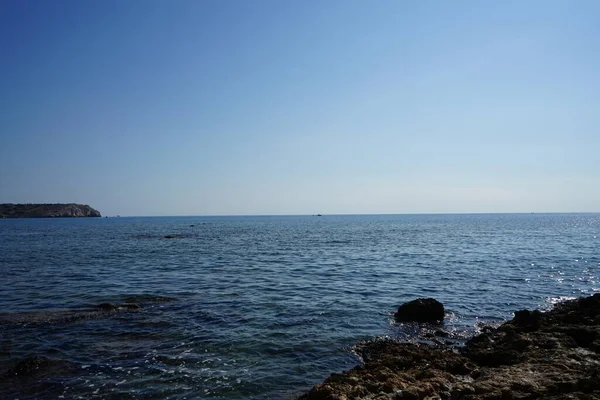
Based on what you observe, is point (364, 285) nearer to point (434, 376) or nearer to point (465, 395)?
point (434, 376)

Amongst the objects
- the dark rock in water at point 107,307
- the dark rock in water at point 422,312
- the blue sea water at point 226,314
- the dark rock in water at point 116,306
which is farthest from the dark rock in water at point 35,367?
the dark rock in water at point 422,312

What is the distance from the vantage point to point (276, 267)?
117ft

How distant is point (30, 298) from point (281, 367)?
17.5 metres

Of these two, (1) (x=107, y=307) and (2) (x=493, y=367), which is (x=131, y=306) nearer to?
(1) (x=107, y=307)

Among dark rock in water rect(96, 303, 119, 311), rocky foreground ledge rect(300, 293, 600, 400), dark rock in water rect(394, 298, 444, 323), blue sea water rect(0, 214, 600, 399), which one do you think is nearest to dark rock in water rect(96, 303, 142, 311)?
dark rock in water rect(96, 303, 119, 311)

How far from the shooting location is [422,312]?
1795 centimetres

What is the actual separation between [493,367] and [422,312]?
270 inches

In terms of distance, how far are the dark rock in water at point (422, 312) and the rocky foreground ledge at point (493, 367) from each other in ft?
9.49

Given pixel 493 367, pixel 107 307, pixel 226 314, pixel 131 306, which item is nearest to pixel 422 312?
pixel 493 367

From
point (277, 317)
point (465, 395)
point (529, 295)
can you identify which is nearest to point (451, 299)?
point (529, 295)

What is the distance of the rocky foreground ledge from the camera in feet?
27.9

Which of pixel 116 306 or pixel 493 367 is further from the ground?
pixel 493 367

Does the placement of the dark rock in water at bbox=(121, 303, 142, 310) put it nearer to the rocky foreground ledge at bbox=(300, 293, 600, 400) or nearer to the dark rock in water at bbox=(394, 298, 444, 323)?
the rocky foreground ledge at bbox=(300, 293, 600, 400)

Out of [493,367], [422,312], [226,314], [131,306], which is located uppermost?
[493,367]
